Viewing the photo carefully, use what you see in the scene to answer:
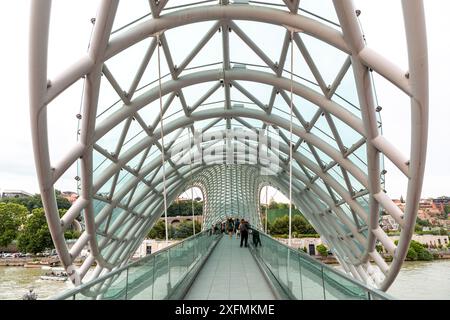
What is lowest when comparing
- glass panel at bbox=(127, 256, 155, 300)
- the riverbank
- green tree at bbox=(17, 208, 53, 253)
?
the riverbank

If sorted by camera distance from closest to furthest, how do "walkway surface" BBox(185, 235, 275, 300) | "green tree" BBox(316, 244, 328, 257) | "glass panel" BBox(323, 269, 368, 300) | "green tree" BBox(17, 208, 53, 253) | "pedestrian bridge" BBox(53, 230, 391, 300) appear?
"glass panel" BBox(323, 269, 368, 300), "pedestrian bridge" BBox(53, 230, 391, 300), "walkway surface" BBox(185, 235, 275, 300), "green tree" BBox(316, 244, 328, 257), "green tree" BBox(17, 208, 53, 253)

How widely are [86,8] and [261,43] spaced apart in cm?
Answer: 794

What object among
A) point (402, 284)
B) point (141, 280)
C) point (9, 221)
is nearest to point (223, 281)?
point (141, 280)

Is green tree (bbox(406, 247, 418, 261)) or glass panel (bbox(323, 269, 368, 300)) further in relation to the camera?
green tree (bbox(406, 247, 418, 261))

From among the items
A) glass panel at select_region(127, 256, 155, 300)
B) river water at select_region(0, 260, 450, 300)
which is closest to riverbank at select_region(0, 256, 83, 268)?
river water at select_region(0, 260, 450, 300)

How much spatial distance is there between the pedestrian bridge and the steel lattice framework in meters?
5.89

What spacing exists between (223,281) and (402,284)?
42.2 m

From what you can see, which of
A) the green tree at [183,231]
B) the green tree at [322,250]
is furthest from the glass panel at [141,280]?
the green tree at [183,231]

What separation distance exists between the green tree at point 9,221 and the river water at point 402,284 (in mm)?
25195

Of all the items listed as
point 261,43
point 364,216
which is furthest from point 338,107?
point 364,216

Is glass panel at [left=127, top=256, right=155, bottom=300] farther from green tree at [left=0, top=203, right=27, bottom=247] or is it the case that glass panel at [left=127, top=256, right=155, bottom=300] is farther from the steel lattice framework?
green tree at [left=0, top=203, right=27, bottom=247]

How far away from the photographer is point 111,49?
13.1m

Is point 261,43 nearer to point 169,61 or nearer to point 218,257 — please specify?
point 169,61

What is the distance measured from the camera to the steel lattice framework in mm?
11508
